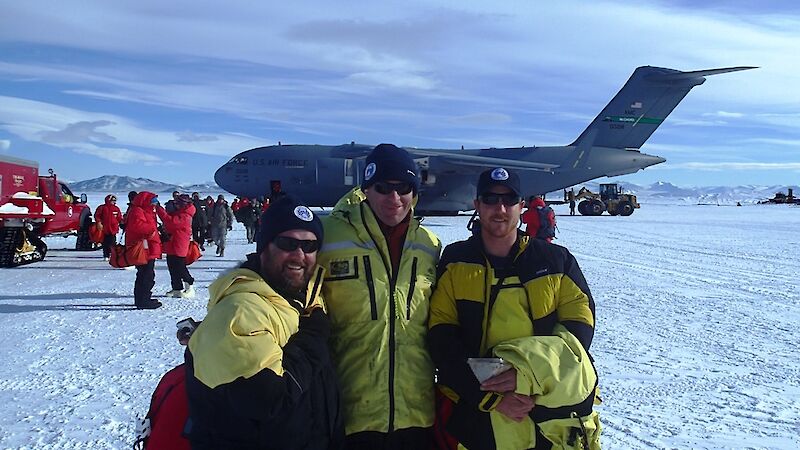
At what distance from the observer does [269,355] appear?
6.18 ft

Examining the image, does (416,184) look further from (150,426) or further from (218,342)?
(150,426)

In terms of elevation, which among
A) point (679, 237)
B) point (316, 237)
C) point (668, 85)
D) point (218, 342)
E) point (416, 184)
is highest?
point (668, 85)

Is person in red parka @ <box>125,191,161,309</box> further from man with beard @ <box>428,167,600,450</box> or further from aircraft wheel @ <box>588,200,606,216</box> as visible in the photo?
aircraft wheel @ <box>588,200,606,216</box>

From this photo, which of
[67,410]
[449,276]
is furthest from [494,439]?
[67,410]

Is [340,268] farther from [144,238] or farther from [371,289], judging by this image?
[144,238]

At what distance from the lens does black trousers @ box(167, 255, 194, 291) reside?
30.1 ft

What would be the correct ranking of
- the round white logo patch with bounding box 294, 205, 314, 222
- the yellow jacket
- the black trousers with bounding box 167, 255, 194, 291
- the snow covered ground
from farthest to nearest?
the black trousers with bounding box 167, 255, 194, 291 → the snow covered ground → the round white logo patch with bounding box 294, 205, 314, 222 → the yellow jacket

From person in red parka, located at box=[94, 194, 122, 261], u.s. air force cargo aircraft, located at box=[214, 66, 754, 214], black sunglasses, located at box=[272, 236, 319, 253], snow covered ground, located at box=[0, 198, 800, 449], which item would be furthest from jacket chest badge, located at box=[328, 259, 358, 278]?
u.s. air force cargo aircraft, located at box=[214, 66, 754, 214]

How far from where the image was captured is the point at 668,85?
3023 centimetres

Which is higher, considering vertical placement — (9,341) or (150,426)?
(150,426)

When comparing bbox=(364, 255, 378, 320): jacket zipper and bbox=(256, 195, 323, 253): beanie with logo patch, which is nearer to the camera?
bbox=(256, 195, 323, 253): beanie with logo patch

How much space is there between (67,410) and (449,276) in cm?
343

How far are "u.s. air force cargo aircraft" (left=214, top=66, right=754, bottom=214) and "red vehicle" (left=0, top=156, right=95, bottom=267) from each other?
9.04 metres

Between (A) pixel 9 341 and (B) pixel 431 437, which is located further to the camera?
(A) pixel 9 341
